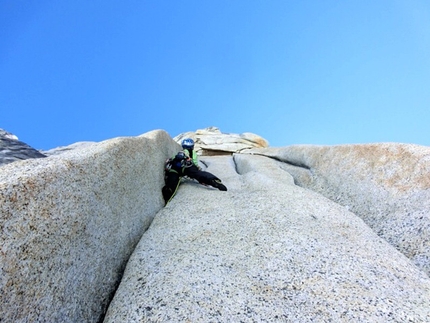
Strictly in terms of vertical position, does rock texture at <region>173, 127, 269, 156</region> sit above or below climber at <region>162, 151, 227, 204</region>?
above

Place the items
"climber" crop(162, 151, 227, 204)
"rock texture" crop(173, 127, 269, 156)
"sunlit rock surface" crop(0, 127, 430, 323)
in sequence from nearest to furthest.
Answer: "sunlit rock surface" crop(0, 127, 430, 323)
"climber" crop(162, 151, 227, 204)
"rock texture" crop(173, 127, 269, 156)

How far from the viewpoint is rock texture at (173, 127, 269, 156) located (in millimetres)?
30984

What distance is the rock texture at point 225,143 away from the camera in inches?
1220

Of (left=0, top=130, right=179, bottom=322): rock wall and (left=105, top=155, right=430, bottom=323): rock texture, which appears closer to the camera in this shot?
(left=0, top=130, right=179, bottom=322): rock wall

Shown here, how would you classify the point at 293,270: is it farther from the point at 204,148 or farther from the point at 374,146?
the point at 204,148

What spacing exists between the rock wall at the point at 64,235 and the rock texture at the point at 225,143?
79.3 ft

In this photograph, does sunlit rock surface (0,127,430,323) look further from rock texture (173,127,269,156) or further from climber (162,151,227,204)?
rock texture (173,127,269,156)

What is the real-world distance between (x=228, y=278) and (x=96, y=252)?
7.10 feet

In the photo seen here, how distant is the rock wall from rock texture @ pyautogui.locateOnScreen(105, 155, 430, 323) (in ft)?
1.55

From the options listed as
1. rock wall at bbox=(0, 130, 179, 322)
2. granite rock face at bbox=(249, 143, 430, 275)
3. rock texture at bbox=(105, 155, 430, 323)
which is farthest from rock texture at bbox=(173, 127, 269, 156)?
rock wall at bbox=(0, 130, 179, 322)

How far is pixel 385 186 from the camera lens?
31.4ft

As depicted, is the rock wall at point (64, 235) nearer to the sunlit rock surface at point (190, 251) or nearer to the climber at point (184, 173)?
the sunlit rock surface at point (190, 251)

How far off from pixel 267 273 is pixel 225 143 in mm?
26938

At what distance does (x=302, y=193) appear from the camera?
365 inches
